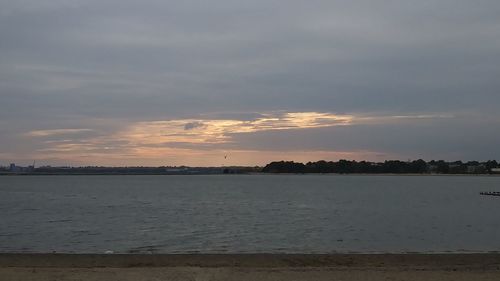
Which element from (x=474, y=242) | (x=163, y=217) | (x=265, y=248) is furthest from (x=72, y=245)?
(x=474, y=242)

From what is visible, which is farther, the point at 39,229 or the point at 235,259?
the point at 39,229

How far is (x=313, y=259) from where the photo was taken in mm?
19375

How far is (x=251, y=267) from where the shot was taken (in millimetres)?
16703

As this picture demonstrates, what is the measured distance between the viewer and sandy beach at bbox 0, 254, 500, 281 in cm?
1418

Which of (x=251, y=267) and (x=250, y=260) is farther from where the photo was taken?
(x=250, y=260)

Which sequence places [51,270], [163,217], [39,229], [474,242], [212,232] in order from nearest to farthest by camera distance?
[51,270] < [474,242] < [212,232] < [39,229] < [163,217]

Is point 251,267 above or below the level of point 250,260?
above

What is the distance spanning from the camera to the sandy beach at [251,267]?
14180 mm

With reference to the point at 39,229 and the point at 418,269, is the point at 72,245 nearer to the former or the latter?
the point at 39,229

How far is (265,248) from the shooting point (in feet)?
79.5

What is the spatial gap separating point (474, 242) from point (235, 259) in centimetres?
1383

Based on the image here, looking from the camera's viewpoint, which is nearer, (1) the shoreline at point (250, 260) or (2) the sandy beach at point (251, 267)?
(2) the sandy beach at point (251, 267)

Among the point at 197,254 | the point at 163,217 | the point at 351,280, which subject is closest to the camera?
the point at 351,280

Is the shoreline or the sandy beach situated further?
the shoreline
